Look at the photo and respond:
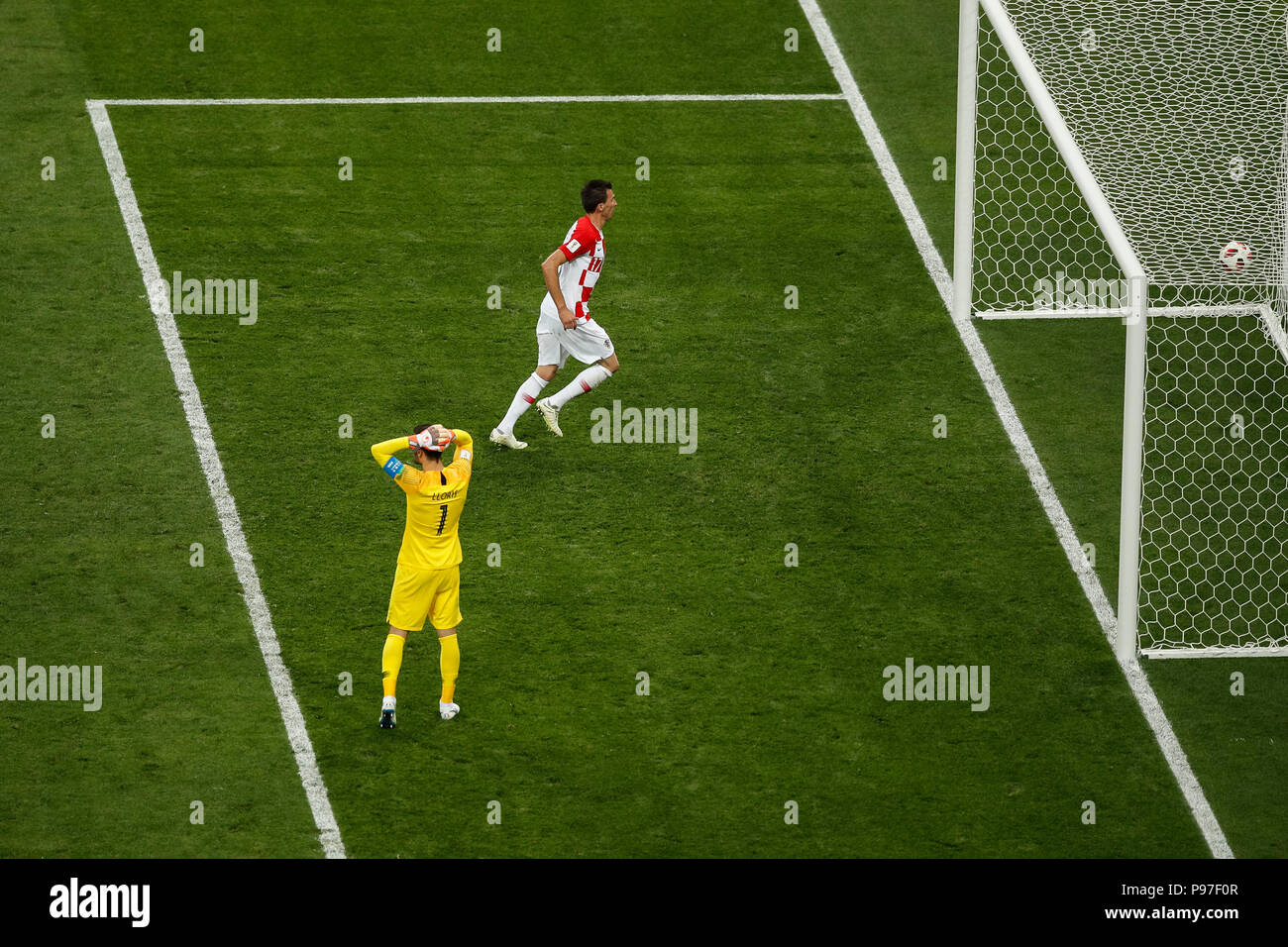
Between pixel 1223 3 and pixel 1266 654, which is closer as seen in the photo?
pixel 1266 654

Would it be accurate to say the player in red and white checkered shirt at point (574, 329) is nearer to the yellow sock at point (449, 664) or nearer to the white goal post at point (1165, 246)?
the yellow sock at point (449, 664)

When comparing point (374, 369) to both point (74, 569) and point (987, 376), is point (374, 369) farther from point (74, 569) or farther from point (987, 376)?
point (987, 376)

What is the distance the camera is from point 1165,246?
12.9 m

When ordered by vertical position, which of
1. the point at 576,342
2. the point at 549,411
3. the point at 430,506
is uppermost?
the point at 576,342

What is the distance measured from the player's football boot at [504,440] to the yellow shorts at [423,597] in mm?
2713

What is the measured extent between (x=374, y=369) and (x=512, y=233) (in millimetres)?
2153

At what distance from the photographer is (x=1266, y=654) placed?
37.4 feet

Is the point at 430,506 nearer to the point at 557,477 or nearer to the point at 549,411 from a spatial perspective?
the point at 557,477

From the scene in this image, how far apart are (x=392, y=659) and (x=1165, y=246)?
6057 millimetres

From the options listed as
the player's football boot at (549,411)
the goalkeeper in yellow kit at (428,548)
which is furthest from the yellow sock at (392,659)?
the player's football boot at (549,411)

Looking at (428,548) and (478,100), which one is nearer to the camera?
(428,548)

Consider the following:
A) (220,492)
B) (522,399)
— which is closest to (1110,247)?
(522,399)

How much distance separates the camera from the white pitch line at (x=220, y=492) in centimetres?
1032
